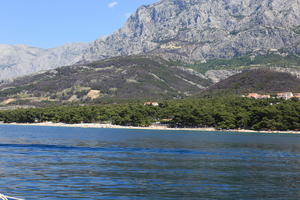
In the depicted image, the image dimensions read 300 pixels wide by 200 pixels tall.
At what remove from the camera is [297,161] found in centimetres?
8425

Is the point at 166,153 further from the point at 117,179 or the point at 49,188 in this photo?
the point at 49,188

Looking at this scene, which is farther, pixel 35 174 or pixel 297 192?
pixel 35 174

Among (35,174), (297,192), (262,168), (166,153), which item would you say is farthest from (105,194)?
(166,153)

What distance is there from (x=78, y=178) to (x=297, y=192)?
25242mm

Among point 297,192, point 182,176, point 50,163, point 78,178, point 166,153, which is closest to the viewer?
point 297,192

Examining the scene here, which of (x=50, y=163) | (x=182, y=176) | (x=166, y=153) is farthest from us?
(x=166, y=153)

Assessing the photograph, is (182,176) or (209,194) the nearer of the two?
(209,194)

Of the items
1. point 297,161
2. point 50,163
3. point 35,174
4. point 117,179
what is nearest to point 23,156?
point 50,163

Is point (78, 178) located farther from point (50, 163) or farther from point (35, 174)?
point (50, 163)

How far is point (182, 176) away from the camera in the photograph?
60.4m

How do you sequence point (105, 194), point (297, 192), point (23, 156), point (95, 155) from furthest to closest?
1. point (95, 155)
2. point (23, 156)
3. point (297, 192)
4. point (105, 194)

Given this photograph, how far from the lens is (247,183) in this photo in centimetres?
5622

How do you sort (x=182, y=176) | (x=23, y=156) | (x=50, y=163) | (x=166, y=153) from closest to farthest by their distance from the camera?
(x=182, y=176)
(x=50, y=163)
(x=23, y=156)
(x=166, y=153)

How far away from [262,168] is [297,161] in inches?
606
